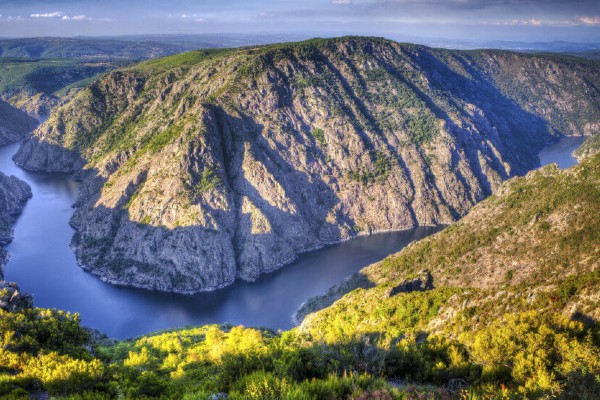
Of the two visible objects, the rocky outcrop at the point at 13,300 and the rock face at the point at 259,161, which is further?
the rock face at the point at 259,161

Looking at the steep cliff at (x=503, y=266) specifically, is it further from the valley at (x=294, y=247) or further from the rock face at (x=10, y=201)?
the rock face at (x=10, y=201)

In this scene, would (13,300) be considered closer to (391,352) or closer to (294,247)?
(391,352)

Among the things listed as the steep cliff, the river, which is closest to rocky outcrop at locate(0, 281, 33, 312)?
the steep cliff

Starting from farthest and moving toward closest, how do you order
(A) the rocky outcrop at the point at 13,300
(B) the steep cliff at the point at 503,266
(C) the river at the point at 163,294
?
(C) the river at the point at 163,294
(A) the rocky outcrop at the point at 13,300
(B) the steep cliff at the point at 503,266

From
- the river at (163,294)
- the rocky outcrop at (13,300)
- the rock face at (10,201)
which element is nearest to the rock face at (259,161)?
the river at (163,294)

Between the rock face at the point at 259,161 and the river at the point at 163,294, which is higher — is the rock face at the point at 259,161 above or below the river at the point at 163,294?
above

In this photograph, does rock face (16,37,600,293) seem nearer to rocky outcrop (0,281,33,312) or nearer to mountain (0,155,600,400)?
mountain (0,155,600,400)
